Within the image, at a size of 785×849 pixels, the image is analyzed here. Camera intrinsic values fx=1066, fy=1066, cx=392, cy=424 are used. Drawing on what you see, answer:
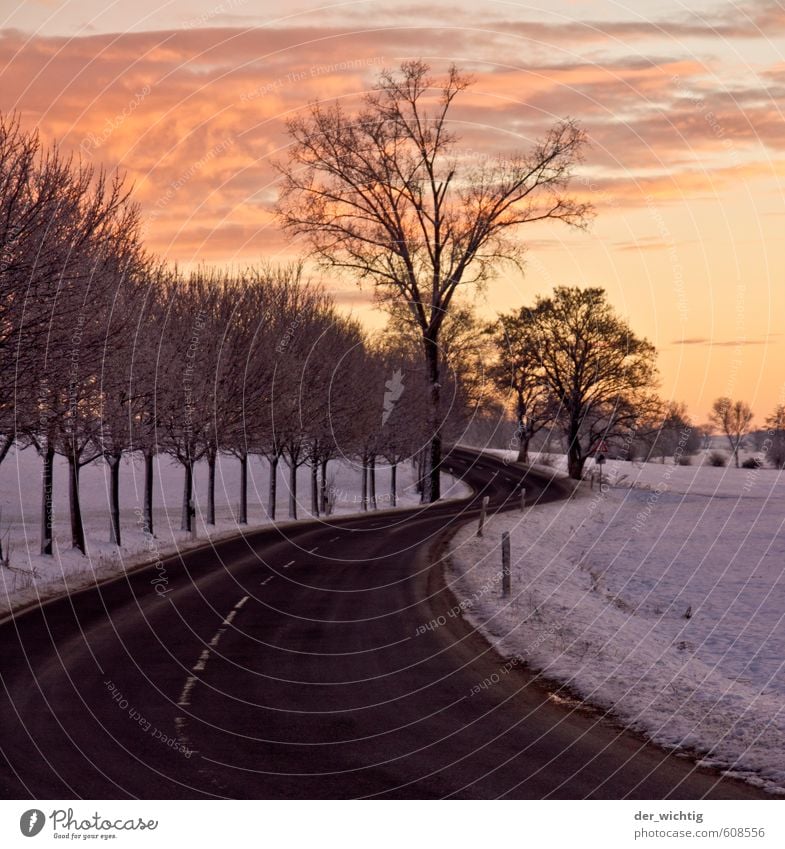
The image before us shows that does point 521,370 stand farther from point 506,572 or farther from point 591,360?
point 506,572

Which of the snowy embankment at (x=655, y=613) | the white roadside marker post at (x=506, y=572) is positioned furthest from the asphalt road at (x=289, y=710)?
the white roadside marker post at (x=506, y=572)

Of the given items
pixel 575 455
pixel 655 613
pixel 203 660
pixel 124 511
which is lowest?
pixel 124 511

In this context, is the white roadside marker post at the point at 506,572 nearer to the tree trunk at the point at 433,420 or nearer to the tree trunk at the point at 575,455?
the tree trunk at the point at 433,420

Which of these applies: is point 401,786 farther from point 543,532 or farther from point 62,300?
point 543,532

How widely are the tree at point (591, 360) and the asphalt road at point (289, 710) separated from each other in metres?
51.2

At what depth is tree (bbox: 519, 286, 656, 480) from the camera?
236 ft

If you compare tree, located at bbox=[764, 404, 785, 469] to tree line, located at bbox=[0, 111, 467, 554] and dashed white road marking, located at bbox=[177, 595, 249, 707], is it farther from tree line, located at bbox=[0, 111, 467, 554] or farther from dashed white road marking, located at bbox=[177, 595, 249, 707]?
dashed white road marking, located at bbox=[177, 595, 249, 707]

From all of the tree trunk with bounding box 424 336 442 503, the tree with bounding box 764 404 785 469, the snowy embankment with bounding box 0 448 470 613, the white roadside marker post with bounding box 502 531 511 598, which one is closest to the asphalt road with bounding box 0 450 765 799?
the white roadside marker post with bounding box 502 531 511 598

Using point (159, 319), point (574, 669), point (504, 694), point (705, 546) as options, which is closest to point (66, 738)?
point (504, 694)

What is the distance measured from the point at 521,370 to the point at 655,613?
47314 mm

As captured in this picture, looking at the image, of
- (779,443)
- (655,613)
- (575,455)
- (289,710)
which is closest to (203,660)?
(289,710)

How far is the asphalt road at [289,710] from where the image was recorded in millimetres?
8930

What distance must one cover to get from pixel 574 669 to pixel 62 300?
13.1 m

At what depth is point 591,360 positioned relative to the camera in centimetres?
7206
